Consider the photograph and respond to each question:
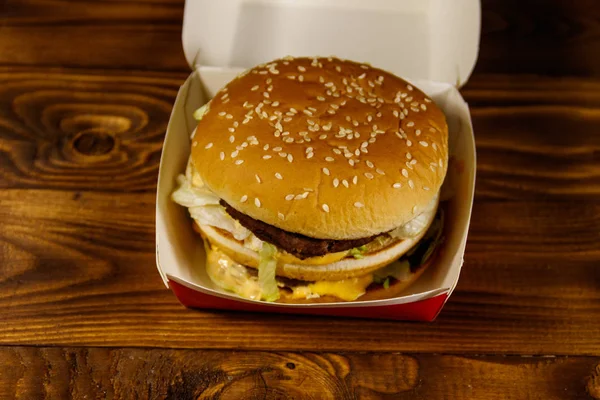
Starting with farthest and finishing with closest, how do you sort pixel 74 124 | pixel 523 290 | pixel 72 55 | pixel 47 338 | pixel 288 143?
pixel 72 55, pixel 74 124, pixel 523 290, pixel 47 338, pixel 288 143

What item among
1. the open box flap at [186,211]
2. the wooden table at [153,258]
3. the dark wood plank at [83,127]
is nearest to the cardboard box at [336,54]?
the open box flap at [186,211]

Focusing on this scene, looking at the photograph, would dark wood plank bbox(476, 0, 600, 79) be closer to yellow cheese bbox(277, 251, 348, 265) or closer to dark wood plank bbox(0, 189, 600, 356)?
dark wood plank bbox(0, 189, 600, 356)

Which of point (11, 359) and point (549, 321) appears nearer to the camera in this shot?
point (11, 359)

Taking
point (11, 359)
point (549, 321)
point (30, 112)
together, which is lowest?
point (11, 359)

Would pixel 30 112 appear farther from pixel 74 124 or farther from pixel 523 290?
pixel 523 290

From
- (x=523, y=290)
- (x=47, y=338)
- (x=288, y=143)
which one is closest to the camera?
(x=288, y=143)

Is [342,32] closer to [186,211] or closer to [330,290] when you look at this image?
[186,211]

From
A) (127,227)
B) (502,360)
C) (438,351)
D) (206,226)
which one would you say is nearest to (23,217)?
(127,227)
